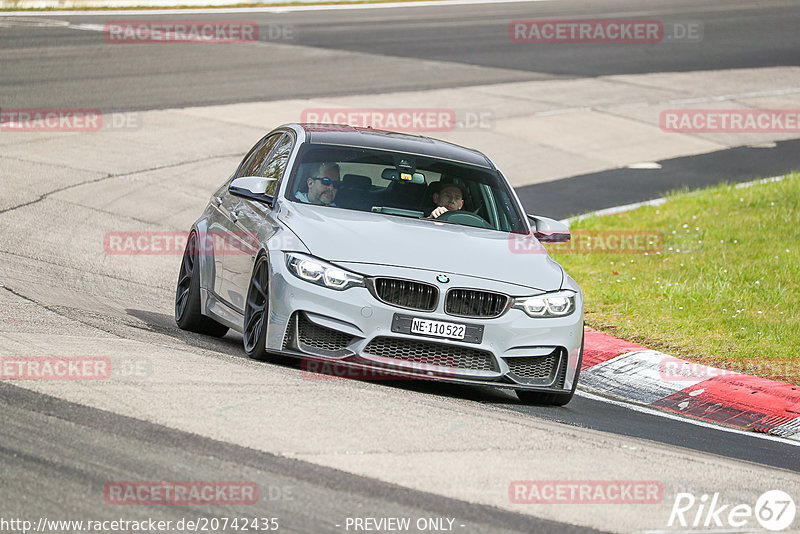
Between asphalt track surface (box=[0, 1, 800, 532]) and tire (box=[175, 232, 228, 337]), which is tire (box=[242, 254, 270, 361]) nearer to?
asphalt track surface (box=[0, 1, 800, 532])

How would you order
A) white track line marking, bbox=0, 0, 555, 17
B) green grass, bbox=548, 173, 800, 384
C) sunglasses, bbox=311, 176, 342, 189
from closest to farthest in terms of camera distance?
1. sunglasses, bbox=311, 176, 342, 189
2. green grass, bbox=548, 173, 800, 384
3. white track line marking, bbox=0, 0, 555, 17

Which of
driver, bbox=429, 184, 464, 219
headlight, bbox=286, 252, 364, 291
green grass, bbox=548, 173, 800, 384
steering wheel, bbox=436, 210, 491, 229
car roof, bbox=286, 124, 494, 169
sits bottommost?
green grass, bbox=548, 173, 800, 384

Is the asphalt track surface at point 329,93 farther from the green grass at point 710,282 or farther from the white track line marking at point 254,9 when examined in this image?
the green grass at point 710,282

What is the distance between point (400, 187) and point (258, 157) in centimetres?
165

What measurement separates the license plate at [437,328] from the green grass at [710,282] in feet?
11.1

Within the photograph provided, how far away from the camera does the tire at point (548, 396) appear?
8469mm

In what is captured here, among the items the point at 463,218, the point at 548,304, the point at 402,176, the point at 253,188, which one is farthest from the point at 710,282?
the point at 253,188

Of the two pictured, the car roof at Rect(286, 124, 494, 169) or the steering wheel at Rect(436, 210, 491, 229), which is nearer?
the steering wheel at Rect(436, 210, 491, 229)

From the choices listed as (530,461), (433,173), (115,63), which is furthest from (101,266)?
(115,63)

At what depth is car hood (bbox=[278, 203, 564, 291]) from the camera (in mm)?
8031

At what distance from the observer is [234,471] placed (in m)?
5.60

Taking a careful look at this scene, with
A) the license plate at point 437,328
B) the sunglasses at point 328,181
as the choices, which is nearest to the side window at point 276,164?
the sunglasses at point 328,181

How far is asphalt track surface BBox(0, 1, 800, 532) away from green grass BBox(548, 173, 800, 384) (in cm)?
177

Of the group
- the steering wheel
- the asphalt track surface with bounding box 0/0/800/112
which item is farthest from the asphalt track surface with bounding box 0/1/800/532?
the steering wheel
